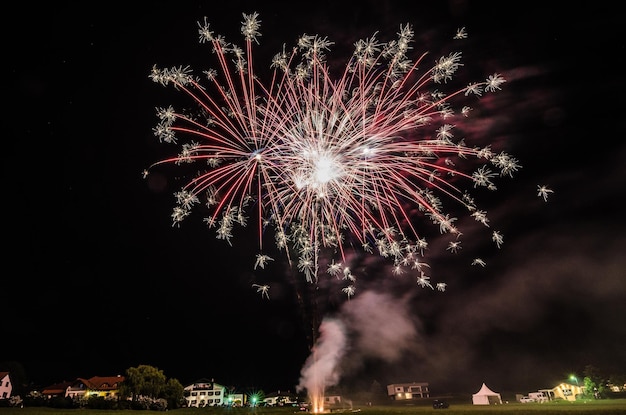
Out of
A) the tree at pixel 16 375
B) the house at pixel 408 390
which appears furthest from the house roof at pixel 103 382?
the house at pixel 408 390

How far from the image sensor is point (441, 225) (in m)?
16.9

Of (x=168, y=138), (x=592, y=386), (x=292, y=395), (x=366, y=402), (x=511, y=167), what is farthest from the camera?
(x=292, y=395)

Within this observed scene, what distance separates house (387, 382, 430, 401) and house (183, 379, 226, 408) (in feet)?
134

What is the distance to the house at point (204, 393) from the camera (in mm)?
83062

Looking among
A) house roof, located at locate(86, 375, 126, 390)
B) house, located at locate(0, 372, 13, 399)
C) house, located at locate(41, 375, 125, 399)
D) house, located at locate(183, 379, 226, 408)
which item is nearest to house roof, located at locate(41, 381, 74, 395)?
house, located at locate(41, 375, 125, 399)

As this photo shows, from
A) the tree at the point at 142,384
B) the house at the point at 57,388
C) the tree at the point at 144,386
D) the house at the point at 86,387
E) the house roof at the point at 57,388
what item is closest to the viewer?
the tree at the point at 144,386

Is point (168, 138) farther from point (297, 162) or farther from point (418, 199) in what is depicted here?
point (418, 199)

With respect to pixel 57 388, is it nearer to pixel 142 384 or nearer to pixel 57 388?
pixel 57 388

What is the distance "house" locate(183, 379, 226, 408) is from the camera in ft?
273

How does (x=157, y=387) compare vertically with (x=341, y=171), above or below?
below

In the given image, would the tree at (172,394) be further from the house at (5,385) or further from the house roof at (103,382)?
the house at (5,385)

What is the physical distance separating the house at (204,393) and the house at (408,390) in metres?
40.9

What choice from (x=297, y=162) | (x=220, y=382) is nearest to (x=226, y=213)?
(x=297, y=162)

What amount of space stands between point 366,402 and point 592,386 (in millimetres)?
41047
